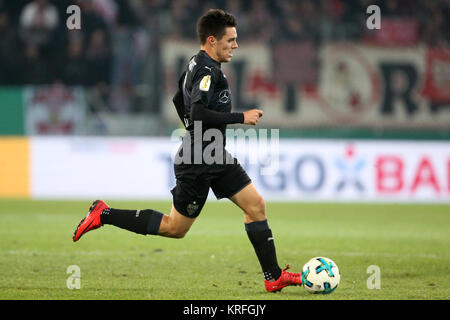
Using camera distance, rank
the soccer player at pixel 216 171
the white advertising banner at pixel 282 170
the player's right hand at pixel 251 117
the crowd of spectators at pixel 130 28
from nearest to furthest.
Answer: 1. the player's right hand at pixel 251 117
2. the soccer player at pixel 216 171
3. the white advertising banner at pixel 282 170
4. the crowd of spectators at pixel 130 28

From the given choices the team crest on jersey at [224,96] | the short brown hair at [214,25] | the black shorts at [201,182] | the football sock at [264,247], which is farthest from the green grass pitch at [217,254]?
the short brown hair at [214,25]

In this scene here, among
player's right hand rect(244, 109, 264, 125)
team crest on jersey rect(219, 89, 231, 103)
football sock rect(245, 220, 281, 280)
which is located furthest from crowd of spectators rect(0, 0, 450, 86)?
player's right hand rect(244, 109, 264, 125)

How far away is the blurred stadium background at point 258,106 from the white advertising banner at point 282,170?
0.07ft

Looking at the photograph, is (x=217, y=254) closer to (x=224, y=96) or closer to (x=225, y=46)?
(x=224, y=96)

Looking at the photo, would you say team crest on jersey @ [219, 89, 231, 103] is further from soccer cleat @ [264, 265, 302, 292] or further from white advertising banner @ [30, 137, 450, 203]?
white advertising banner @ [30, 137, 450, 203]

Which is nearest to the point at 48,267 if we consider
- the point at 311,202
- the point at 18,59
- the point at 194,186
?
the point at 194,186

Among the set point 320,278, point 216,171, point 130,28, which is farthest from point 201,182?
point 130,28

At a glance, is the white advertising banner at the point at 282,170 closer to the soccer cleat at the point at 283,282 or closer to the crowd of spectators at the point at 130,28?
the crowd of spectators at the point at 130,28

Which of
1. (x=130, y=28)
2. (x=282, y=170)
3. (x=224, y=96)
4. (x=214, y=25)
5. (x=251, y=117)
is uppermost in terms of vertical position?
(x=130, y=28)

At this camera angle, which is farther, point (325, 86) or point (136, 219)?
point (325, 86)

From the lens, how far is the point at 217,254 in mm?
7914

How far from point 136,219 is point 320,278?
4.94 feet

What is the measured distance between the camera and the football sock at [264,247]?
568 cm

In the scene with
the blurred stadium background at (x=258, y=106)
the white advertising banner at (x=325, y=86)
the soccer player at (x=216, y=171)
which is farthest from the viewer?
the white advertising banner at (x=325, y=86)
